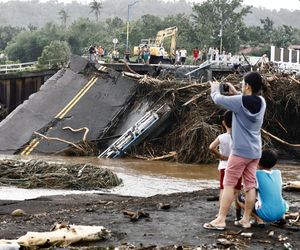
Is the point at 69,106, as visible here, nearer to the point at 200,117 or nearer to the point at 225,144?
the point at 200,117

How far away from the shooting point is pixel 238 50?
71.3 meters

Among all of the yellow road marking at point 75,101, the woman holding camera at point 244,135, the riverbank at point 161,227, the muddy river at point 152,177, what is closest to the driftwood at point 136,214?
the riverbank at point 161,227

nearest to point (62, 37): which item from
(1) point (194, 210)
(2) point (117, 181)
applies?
(2) point (117, 181)

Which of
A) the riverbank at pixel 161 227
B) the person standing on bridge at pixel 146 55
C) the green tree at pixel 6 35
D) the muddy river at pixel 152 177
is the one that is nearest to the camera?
the riverbank at pixel 161 227

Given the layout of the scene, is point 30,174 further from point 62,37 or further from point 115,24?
point 115,24

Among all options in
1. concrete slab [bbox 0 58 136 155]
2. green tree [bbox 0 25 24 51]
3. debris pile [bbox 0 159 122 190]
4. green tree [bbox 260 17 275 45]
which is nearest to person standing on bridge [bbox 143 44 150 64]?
concrete slab [bbox 0 58 136 155]

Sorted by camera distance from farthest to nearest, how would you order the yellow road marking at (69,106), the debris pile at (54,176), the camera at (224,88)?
the yellow road marking at (69,106), the debris pile at (54,176), the camera at (224,88)

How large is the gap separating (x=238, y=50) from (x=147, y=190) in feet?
189

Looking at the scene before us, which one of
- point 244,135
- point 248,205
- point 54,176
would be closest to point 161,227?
point 248,205

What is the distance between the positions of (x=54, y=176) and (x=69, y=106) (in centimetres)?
1081

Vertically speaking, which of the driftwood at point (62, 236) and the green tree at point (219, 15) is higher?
the green tree at point (219, 15)

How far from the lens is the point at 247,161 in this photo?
6953 millimetres

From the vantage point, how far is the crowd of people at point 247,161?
684 centimetres

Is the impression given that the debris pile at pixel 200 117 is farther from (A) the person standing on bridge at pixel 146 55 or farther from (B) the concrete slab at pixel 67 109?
(A) the person standing on bridge at pixel 146 55
